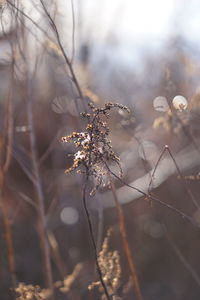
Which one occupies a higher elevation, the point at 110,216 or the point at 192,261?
the point at 110,216

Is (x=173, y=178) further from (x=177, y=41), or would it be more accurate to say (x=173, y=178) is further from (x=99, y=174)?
(x=99, y=174)

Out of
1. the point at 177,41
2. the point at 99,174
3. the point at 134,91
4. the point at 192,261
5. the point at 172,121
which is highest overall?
the point at 134,91

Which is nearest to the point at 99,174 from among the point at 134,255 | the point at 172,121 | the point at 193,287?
the point at 172,121

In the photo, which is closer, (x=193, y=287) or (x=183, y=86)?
(x=183, y=86)

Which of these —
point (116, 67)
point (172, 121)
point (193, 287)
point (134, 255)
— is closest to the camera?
point (172, 121)

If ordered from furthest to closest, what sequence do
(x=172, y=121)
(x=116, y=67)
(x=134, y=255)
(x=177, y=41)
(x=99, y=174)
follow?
(x=116, y=67), (x=134, y=255), (x=177, y=41), (x=172, y=121), (x=99, y=174)

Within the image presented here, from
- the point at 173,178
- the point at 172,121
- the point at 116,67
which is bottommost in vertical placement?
the point at 172,121

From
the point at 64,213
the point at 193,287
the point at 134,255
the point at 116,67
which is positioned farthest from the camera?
the point at 116,67

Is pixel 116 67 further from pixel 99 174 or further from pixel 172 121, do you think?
pixel 99 174

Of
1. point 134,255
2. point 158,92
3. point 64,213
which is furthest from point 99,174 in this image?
point 64,213
